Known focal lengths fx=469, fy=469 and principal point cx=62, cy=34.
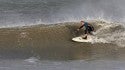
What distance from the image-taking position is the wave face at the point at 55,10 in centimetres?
3688

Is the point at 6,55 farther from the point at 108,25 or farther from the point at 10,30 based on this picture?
the point at 108,25

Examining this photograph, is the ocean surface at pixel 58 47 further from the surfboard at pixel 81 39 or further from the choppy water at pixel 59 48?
the surfboard at pixel 81 39

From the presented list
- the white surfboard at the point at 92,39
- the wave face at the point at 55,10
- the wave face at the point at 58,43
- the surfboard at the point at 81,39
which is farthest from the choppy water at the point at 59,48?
the wave face at the point at 55,10

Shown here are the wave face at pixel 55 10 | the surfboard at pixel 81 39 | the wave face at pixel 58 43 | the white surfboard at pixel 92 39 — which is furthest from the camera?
the wave face at pixel 55 10

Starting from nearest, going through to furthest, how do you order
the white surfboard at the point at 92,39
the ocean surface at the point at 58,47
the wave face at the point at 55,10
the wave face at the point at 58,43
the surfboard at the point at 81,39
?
the ocean surface at the point at 58,47 → the wave face at the point at 58,43 → the surfboard at the point at 81,39 → the white surfboard at the point at 92,39 → the wave face at the point at 55,10

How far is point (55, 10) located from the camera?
41.4 metres

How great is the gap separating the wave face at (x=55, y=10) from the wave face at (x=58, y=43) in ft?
17.7

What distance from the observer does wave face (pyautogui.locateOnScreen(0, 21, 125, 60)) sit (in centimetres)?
2628

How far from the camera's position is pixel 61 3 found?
146 feet

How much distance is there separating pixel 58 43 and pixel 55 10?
44.9ft

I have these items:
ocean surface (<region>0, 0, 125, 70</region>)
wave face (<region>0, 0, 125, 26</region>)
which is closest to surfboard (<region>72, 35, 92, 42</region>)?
ocean surface (<region>0, 0, 125, 70</region>)

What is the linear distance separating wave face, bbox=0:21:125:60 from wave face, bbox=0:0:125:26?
5384 millimetres

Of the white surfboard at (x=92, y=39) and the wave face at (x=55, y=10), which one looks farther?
the wave face at (x=55, y=10)

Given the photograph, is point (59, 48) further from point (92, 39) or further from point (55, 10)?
→ point (55, 10)
